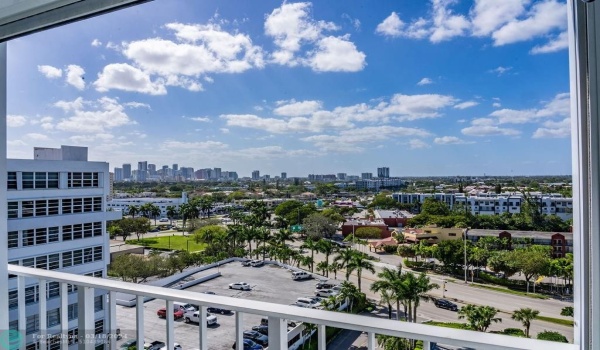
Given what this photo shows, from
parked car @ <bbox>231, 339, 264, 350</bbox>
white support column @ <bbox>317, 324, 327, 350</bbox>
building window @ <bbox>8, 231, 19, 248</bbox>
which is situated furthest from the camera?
building window @ <bbox>8, 231, 19, 248</bbox>

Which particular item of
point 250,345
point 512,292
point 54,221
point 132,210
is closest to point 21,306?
point 54,221

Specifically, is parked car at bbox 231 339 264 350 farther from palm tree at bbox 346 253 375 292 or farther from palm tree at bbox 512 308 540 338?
palm tree at bbox 512 308 540 338

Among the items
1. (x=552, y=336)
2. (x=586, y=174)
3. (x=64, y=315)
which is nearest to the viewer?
(x=586, y=174)

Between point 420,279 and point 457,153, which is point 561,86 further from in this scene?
point 420,279

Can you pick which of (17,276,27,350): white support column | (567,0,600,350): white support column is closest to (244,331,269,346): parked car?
(567,0,600,350): white support column

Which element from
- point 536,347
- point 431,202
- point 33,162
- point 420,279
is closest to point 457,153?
point 431,202

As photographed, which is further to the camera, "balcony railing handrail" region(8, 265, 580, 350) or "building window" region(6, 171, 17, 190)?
"building window" region(6, 171, 17, 190)

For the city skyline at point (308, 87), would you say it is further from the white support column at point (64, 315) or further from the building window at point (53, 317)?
the building window at point (53, 317)

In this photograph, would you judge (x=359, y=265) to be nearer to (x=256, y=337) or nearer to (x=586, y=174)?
(x=256, y=337)
